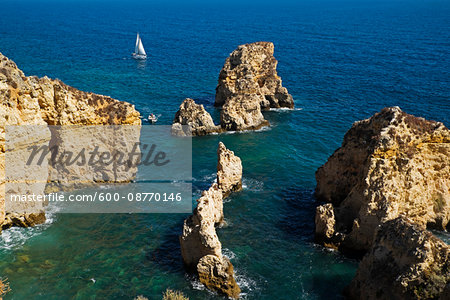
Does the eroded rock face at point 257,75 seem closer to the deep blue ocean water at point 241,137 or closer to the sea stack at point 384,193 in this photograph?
the deep blue ocean water at point 241,137

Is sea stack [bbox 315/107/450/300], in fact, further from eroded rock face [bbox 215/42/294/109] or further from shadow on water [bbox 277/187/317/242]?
eroded rock face [bbox 215/42/294/109]

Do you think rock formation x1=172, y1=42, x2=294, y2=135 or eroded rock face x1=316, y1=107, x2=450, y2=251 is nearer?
eroded rock face x1=316, y1=107, x2=450, y2=251

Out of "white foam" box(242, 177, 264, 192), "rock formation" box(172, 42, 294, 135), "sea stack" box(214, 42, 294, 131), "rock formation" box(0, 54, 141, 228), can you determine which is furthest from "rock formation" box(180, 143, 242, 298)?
"sea stack" box(214, 42, 294, 131)

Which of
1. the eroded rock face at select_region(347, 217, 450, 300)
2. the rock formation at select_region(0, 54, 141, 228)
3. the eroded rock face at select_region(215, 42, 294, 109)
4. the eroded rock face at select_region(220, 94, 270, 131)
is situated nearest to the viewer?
the eroded rock face at select_region(347, 217, 450, 300)

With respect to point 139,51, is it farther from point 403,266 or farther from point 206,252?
point 403,266

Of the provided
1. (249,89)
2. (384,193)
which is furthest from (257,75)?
(384,193)
